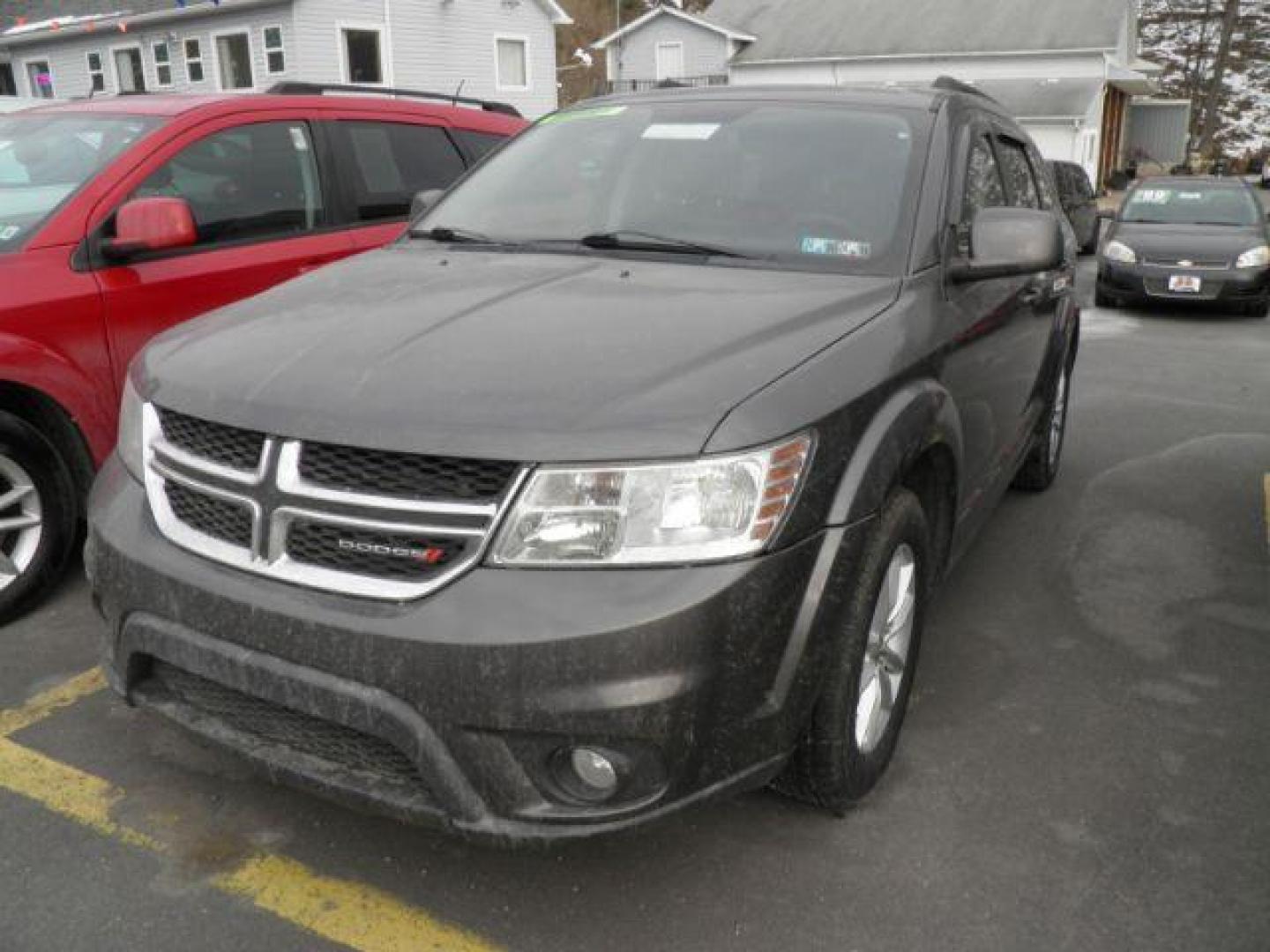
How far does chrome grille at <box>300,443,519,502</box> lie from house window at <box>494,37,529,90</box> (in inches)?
1095

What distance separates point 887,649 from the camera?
9.53 ft

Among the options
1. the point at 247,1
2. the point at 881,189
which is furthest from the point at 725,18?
the point at 881,189

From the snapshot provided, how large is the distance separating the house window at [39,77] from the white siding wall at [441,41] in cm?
1012

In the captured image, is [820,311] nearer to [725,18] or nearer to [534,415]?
[534,415]

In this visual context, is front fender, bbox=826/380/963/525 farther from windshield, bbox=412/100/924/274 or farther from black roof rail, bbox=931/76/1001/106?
black roof rail, bbox=931/76/1001/106

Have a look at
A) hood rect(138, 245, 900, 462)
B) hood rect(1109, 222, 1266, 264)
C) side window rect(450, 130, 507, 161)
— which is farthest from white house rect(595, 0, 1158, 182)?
hood rect(138, 245, 900, 462)

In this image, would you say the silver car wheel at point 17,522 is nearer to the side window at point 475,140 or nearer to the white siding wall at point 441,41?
the side window at point 475,140

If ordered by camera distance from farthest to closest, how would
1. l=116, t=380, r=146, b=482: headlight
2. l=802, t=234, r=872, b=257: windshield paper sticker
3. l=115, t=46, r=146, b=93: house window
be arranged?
l=115, t=46, r=146, b=93: house window → l=802, t=234, r=872, b=257: windshield paper sticker → l=116, t=380, r=146, b=482: headlight

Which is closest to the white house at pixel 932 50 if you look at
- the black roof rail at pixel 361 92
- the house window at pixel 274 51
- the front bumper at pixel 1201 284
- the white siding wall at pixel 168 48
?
the house window at pixel 274 51

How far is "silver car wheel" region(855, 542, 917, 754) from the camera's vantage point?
108 inches

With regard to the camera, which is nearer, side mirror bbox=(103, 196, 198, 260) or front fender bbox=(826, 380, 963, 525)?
front fender bbox=(826, 380, 963, 525)

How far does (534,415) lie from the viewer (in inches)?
86.4

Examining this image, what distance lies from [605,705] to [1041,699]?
194cm

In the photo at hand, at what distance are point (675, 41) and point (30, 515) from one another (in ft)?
120
